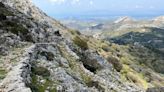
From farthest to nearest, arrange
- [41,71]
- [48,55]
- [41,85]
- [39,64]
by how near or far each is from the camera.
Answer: [48,55] → [39,64] → [41,71] → [41,85]

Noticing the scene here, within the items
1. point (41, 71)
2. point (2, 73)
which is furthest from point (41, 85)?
point (41, 71)

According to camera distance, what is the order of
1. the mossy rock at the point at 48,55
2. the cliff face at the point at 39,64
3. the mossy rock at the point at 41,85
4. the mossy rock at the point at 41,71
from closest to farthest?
the mossy rock at the point at 41,85, the cliff face at the point at 39,64, the mossy rock at the point at 41,71, the mossy rock at the point at 48,55

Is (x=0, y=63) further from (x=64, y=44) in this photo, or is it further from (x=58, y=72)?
(x=64, y=44)

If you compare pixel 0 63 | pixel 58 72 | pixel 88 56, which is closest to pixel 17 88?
pixel 0 63

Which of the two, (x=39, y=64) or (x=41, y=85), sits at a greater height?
(x=41, y=85)

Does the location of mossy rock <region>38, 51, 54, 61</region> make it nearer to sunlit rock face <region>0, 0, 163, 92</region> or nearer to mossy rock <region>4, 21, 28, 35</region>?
sunlit rock face <region>0, 0, 163, 92</region>

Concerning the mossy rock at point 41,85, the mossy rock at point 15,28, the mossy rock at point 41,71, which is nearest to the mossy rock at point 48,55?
the mossy rock at point 41,71

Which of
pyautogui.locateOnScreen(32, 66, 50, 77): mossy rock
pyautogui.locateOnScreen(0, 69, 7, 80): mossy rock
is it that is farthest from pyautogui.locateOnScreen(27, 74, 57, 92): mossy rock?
pyautogui.locateOnScreen(0, 69, 7, 80): mossy rock

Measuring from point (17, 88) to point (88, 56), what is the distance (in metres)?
37.4

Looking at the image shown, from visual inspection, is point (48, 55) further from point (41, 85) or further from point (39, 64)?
point (41, 85)

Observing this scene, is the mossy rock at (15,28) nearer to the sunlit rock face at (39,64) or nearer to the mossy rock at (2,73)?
the sunlit rock face at (39,64)

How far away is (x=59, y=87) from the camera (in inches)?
1064

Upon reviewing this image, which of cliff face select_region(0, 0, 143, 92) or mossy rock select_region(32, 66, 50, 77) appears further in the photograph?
mossy rock select_region(32, 66, 50, 77)

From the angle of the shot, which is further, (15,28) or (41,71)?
(15,28)
